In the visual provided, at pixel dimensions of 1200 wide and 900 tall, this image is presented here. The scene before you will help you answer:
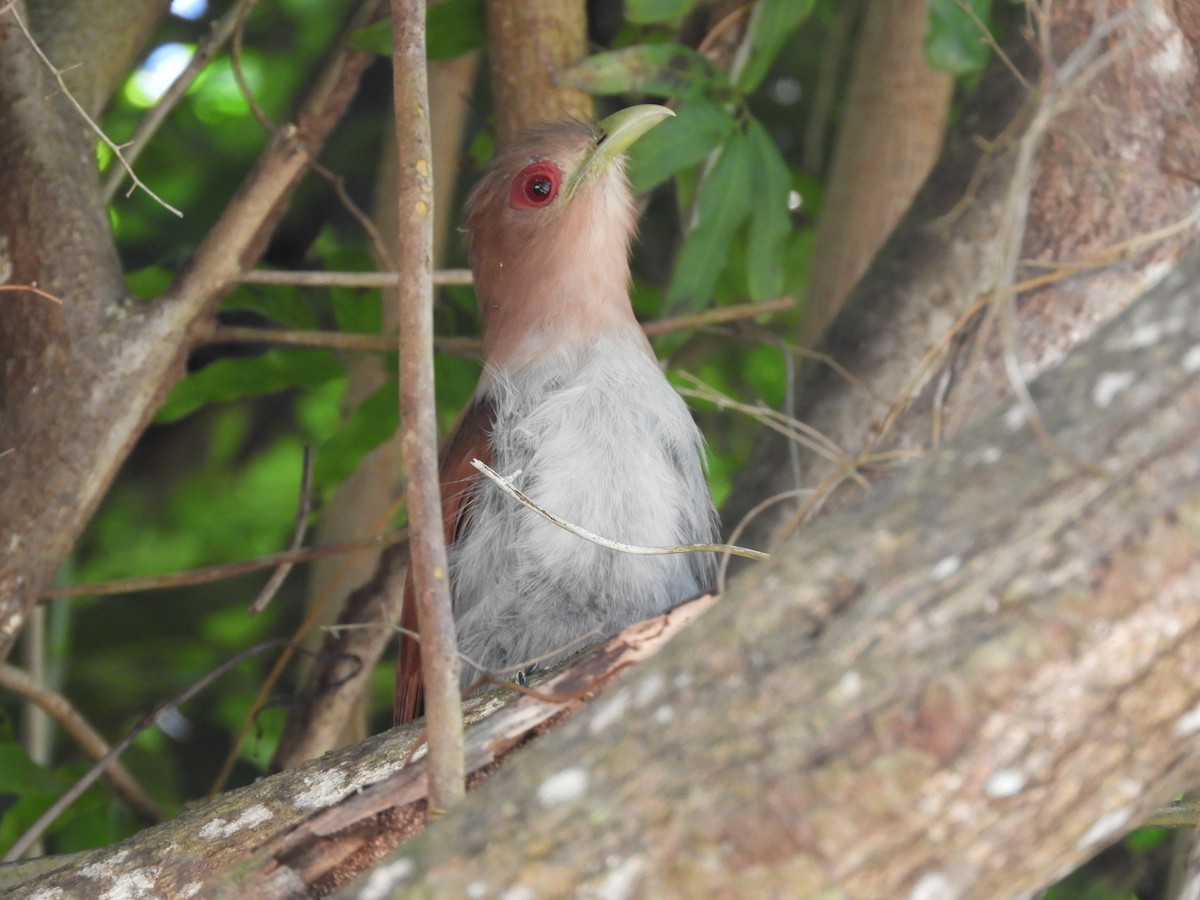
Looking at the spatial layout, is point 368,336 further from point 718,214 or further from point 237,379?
point 718,214

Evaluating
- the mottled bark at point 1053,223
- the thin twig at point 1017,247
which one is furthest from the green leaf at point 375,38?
the thin twig at point 1017,247

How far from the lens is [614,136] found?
3.15 m

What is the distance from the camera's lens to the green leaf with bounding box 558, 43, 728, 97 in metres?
3.15

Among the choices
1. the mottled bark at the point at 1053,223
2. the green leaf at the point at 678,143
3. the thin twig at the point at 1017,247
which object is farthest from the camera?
the green leaf at the point at 678,143

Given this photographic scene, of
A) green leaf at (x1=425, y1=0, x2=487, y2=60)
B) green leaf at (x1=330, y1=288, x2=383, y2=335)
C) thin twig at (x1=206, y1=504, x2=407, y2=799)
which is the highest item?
green leaf at (x1=425, y1=0, x2=487, y2=60)

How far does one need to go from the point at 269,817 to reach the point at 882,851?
4.15ft

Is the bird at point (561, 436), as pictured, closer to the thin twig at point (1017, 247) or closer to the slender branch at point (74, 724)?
the slender branch at point (74, 724)

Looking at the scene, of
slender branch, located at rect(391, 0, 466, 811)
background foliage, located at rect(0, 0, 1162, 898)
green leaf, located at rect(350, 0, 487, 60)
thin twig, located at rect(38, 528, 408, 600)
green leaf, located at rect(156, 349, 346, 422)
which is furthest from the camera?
green leaf, located at rect(156, 349, 346, 422)

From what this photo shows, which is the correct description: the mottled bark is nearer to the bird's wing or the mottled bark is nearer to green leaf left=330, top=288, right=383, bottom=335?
the bird's wing

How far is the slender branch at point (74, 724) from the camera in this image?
3145mm

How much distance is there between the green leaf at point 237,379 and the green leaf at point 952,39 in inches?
79.1

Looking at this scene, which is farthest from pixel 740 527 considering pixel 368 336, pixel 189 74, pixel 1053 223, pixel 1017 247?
pixel 189 74

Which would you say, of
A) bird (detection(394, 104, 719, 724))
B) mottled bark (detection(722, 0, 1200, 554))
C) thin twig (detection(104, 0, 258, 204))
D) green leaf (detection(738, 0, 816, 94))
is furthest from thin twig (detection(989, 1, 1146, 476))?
thin twig (detection(104, 0, 258, 204))

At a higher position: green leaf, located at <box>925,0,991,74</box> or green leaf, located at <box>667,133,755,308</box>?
green leaf, located at <box>925,0,991,74</box>
